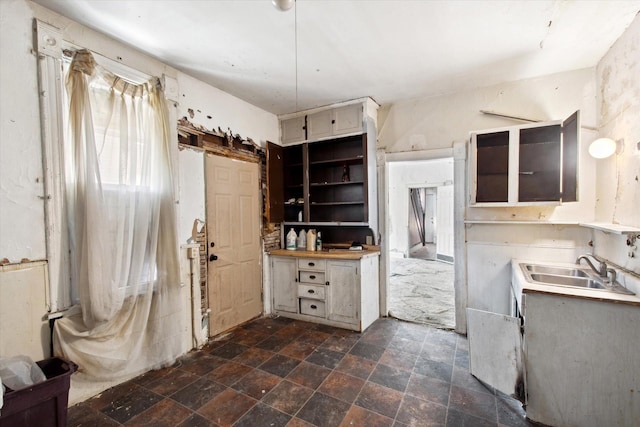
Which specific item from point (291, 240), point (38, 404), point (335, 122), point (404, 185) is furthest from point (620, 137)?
point (404, 185)

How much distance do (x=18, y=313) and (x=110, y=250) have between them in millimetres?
579

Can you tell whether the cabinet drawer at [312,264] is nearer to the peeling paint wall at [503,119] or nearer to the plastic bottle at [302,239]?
the plastic bottle at [302,239]

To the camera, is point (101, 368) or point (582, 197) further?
point (582, 197)

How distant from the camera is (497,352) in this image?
2014 millimetres

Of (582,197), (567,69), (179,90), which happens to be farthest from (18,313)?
(567,69)

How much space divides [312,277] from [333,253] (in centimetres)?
40

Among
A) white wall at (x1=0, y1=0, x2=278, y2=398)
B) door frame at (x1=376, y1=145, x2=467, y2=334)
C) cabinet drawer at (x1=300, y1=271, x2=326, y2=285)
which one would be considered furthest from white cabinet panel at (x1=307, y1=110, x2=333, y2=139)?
white wall at (x1=0, y1=0, x2=278, y2=398)

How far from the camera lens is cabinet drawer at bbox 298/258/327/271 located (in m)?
3.30

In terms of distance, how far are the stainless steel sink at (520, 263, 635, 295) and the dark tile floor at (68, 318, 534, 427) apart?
98 centimetres

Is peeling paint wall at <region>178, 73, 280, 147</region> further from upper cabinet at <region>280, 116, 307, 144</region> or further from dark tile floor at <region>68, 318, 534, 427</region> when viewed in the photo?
dark tile floor at <region>68, 318, 534, 427</region>

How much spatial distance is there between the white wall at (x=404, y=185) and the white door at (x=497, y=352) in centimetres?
509

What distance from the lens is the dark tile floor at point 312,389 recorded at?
5.90 feet

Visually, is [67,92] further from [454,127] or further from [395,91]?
[454,127]

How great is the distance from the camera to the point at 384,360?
8.22ft
